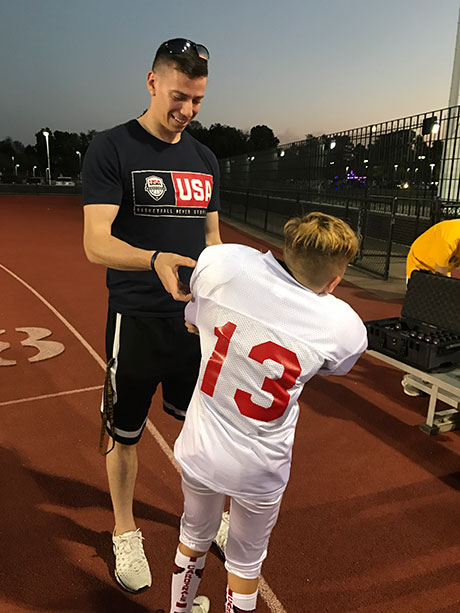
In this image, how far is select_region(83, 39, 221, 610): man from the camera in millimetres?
2057

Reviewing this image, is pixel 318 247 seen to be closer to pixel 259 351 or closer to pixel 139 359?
pixel 259 351

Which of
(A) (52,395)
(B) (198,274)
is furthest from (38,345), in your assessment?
(B) (198,274)

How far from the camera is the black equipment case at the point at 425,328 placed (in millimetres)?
3783

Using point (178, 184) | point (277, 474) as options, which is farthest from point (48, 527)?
point (178, 184)

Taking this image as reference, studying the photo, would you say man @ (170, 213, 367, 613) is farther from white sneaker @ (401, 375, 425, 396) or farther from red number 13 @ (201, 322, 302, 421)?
white sneaker @ (401, 375, 425, 396)

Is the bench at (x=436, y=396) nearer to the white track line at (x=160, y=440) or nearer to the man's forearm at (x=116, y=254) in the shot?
the white track line at (x=160, y=440)

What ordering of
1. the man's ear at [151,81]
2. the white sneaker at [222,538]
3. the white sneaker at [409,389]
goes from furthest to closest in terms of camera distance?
the white sneaker at [409,389]
the white sneaker at [222,538]
the man's ear at [151,81]

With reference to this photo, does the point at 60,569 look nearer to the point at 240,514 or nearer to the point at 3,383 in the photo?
the point at 240,514

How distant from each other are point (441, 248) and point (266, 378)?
143 inches

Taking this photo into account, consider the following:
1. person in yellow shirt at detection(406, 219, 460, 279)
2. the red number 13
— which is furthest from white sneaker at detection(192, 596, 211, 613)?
person in yellow shirt at detection(406, 219, 460, 279)

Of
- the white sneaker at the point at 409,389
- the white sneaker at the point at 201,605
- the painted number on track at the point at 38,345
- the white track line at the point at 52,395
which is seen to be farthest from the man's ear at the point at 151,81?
the painted number on track at the point at 38,345

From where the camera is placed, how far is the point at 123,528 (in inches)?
106

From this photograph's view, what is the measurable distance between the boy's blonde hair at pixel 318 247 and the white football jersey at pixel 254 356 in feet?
0.18

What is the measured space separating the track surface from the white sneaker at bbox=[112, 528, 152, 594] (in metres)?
0.07
